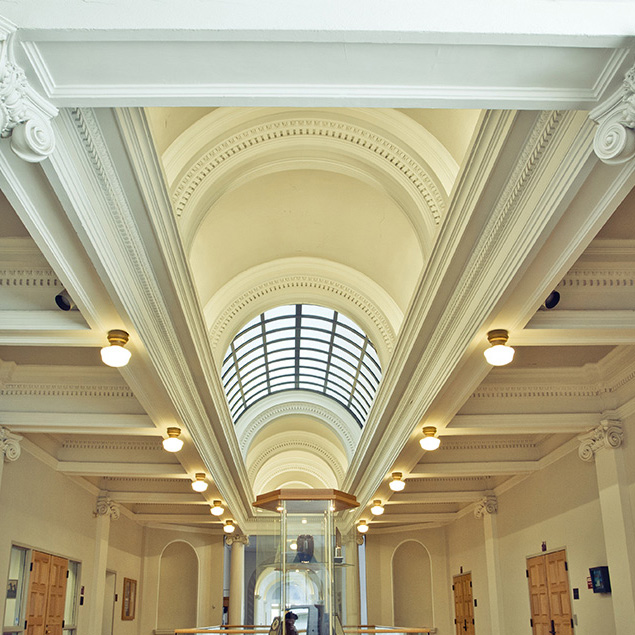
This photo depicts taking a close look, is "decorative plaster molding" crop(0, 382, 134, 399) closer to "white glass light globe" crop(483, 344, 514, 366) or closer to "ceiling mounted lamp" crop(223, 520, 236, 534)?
"white glass light globe" crop(483, 344, 514, 366)

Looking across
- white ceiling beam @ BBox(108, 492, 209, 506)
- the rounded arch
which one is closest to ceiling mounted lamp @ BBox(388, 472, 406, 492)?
the rounded arch

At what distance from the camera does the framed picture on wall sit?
19297mm

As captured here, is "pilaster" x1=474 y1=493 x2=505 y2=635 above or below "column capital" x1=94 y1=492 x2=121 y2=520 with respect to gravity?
below

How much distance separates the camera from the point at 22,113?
385cm

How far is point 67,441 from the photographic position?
13.0 metres

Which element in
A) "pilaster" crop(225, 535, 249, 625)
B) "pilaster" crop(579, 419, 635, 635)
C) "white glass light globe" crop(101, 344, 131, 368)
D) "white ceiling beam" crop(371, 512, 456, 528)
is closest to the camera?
"white glass light globe" crop(101, 344, 131, 368)

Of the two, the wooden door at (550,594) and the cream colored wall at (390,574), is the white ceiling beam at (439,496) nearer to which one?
the wooden door at (550,594)

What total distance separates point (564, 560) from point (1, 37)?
40.0ft

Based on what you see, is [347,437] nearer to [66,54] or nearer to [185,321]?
[185,321]

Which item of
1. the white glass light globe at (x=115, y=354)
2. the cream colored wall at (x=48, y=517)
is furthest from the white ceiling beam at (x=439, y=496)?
the white glass light globe at (x=115, y=354)

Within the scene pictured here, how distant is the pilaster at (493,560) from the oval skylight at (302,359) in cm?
418

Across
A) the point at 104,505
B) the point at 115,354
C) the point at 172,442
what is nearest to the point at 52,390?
the point at 172,442

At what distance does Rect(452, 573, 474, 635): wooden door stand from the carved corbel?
16.9m

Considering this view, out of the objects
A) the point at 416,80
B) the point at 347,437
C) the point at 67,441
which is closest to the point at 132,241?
the point at 416,80
